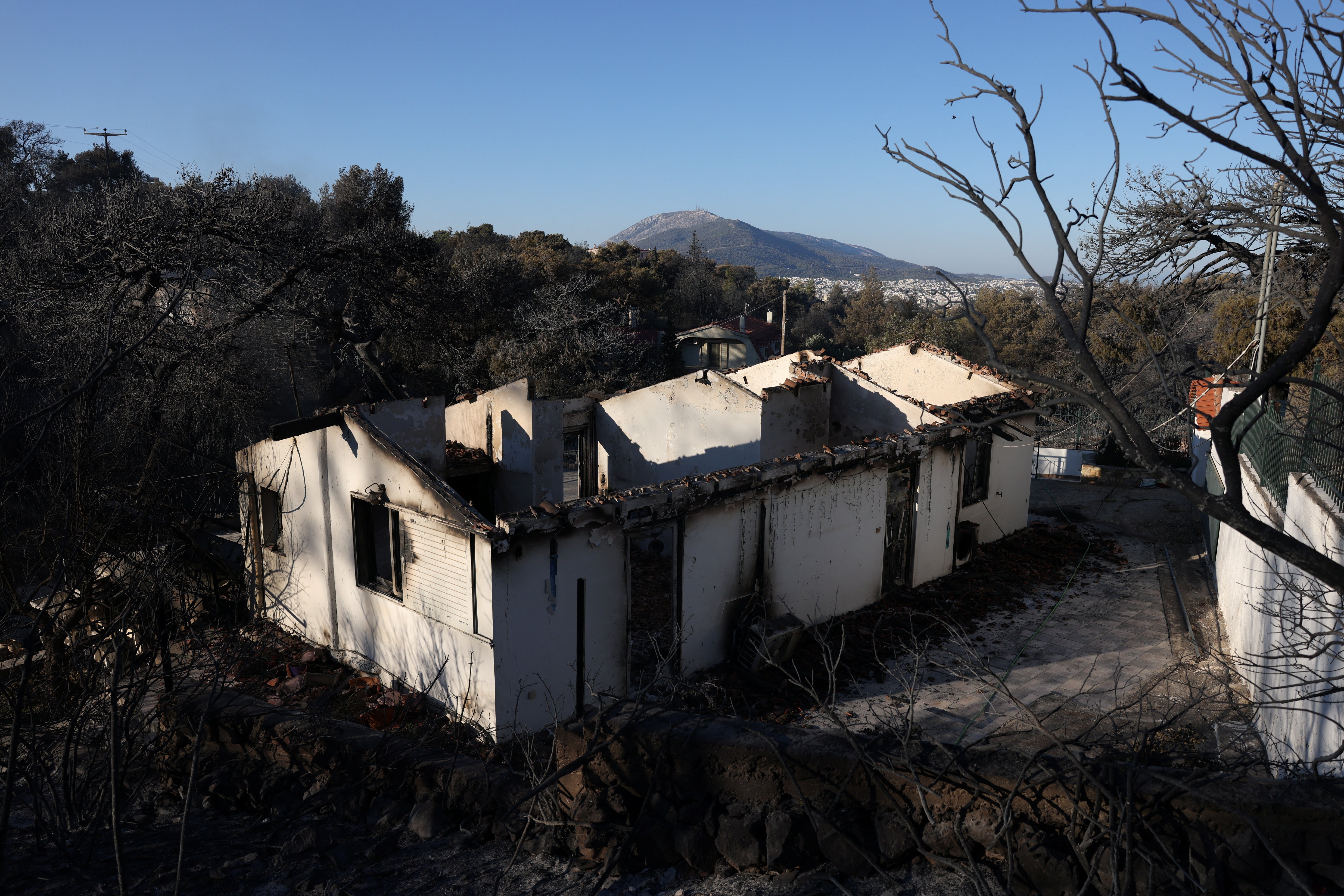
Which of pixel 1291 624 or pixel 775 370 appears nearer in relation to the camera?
pixel 1291 624

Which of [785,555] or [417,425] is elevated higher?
[417,425]

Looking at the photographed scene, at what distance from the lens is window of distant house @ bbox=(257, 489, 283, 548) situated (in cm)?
1277

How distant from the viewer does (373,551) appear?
11422 mm

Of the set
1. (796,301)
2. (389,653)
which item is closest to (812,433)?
(389,653)

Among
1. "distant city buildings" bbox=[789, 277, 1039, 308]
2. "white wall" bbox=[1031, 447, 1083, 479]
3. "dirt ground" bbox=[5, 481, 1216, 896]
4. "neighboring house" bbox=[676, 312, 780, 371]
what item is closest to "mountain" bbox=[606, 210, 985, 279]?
"distant city buildings" bbox=[789, 277, 1039, 308]

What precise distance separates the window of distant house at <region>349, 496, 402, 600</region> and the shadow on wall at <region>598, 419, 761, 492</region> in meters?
5.08

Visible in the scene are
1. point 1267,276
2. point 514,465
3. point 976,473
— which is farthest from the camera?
point 976,473

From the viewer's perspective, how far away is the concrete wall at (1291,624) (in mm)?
5480

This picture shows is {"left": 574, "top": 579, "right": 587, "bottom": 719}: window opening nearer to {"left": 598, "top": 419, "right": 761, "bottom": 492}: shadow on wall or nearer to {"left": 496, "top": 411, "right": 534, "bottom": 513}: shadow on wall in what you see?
{"left": 496, "top": 411, "right": 534, "bottom": 513}: shadow on wall

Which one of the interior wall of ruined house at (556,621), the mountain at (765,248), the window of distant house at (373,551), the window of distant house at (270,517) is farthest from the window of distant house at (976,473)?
the mountain at (765,248)

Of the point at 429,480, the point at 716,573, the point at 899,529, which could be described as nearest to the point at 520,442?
the point at 429,480

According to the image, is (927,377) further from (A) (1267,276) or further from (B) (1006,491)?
(A) (1267,276)

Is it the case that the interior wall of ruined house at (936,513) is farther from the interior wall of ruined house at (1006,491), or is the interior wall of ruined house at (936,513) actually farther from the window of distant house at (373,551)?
the window of distant house at (373,551)

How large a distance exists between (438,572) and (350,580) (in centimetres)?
246
